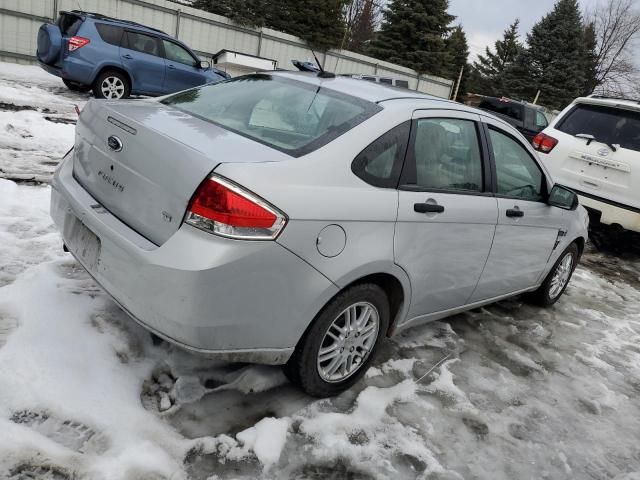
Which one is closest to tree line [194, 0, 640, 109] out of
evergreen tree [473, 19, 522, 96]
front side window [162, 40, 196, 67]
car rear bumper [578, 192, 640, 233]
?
evergreen tree [473, 19, 522, 96]

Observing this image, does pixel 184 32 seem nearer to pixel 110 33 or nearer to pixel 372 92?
pixel 110 33

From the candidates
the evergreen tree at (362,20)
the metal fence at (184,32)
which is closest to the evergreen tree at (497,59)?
the evergreen tree at (362,20)

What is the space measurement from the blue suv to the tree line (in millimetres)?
9528

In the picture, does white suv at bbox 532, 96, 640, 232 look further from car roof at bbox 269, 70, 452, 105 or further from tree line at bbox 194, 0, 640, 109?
tree line at bbox 194, 0, 640, 109

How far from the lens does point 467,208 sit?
10.7ft

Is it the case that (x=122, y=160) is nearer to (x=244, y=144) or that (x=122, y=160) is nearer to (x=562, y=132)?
(x=244, y=144)

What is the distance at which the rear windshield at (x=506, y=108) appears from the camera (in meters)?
14.8

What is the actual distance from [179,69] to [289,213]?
10.9 metres

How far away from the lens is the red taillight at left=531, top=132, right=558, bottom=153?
706 centimetres

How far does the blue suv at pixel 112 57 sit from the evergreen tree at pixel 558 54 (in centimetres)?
3086

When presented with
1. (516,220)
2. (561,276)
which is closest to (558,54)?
(561,276)

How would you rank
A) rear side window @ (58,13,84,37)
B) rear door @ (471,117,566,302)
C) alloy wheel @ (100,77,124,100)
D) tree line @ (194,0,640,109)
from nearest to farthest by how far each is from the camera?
rear door @ (471,117,566,302) → rear side window @ (58,13,84,37) → alloy wheel @ (100,77,124,100) → tree line @ (194,0,640,109)

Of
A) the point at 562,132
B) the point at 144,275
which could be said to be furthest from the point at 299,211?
the point at 562,132

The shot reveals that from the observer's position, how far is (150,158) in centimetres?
247
